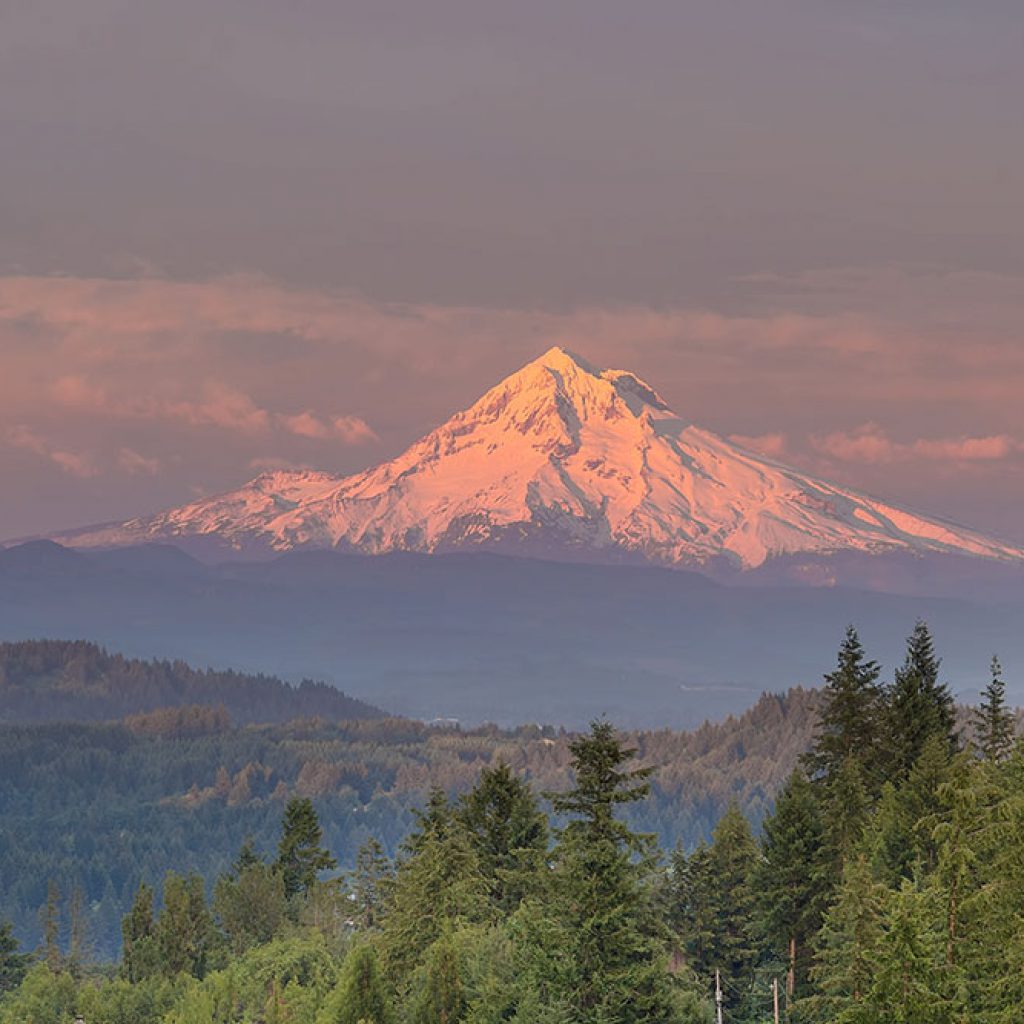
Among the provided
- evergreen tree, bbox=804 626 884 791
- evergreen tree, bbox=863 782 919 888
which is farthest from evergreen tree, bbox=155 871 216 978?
evergreen tree, bbox=863 782 919 888

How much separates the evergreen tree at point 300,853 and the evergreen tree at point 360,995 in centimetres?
7476

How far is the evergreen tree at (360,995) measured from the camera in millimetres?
73750

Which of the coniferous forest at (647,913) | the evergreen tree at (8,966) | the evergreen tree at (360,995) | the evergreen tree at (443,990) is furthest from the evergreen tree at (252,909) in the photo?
the evergreen tree at (443,990)

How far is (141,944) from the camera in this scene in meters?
138

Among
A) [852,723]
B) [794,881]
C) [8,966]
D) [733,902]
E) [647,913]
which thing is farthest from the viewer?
[8,966]

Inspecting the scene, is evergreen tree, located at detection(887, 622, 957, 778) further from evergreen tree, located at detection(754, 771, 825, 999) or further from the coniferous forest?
evergreen tree, located at detection(754, 771, 825, 999)

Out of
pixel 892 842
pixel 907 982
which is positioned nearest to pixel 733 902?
pixel 892 842

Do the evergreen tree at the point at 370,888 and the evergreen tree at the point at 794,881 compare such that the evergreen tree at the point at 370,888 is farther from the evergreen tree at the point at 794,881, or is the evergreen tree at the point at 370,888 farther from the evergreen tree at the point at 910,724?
the evergreen tree at the point at 910,724

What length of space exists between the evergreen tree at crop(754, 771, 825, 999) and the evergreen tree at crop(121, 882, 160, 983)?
51.8 m

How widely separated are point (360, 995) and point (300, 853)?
81086 millimetres

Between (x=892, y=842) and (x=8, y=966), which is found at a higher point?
(x=892, y=842)

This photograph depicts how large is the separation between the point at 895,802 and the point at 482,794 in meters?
21.6

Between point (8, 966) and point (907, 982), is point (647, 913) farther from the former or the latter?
point (8, 966)

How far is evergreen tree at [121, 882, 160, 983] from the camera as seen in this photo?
13512cm
